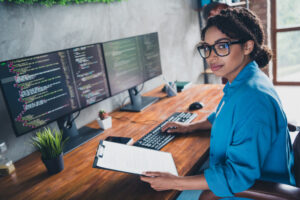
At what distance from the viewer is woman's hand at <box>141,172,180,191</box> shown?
1.03 m

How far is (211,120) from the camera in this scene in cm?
152

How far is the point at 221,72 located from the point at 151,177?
59 cm

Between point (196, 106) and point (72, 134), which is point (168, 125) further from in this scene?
point (72, 134)

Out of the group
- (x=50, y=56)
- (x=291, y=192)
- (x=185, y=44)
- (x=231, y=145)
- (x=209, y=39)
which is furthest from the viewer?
(x=185, y=44)

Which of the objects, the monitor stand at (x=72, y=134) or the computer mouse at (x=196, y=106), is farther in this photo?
the computer mouse at (x=196, y=106)

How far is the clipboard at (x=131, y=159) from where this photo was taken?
1061 millimetres

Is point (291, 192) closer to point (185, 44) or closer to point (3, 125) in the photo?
point (3, 125)

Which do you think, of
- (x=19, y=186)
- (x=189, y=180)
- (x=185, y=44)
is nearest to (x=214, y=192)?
(x=189, y=180)

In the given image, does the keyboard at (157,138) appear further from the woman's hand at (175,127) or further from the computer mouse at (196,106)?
the computer mouse at (196,106)

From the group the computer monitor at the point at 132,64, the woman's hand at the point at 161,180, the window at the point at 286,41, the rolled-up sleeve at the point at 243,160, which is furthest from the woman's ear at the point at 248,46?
the window at the point at 286,41

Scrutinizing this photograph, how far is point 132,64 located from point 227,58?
3.16ft

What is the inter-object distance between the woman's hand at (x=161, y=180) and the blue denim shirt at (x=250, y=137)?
139 mm

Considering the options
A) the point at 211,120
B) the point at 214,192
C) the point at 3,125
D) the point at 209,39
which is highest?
the point at 209,39

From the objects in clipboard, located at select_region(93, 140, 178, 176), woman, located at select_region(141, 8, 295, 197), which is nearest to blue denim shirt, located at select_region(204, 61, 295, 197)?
woman, located at select_region(141, 8, 295, 197)
